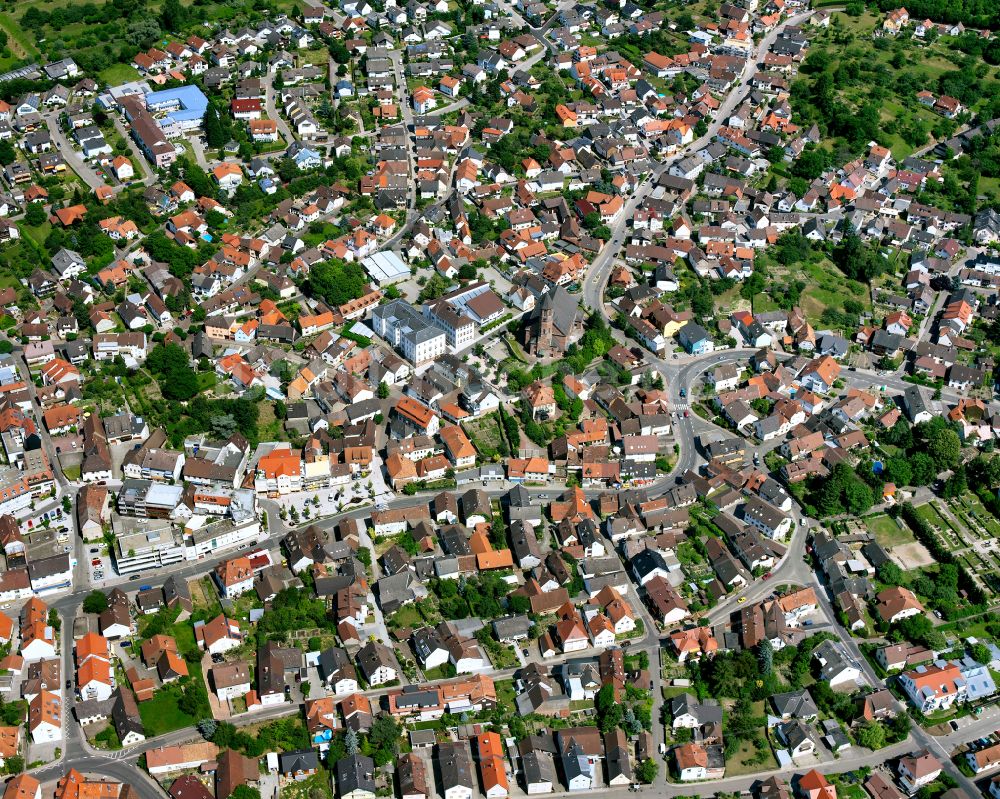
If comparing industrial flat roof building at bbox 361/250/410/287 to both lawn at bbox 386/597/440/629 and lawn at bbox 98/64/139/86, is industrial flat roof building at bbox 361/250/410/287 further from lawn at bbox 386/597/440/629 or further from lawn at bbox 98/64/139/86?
lawn at bbox 98/64/139/86

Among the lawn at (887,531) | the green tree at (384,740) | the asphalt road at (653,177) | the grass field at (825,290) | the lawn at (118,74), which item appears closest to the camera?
the green tree at (384,740)

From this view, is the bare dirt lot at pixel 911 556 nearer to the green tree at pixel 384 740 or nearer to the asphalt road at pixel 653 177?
the asphalt road at pixel 653 177

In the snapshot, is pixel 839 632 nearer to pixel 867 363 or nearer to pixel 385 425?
pixel 867 363

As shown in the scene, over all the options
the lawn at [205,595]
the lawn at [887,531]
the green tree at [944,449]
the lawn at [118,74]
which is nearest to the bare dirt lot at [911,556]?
the lawn at [887,531]

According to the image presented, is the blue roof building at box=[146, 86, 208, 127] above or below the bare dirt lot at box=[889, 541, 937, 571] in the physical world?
above

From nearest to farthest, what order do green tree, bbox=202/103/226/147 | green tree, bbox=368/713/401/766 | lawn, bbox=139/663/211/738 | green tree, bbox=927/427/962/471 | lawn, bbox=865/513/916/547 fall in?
green tree, bbox=368/713/401/766 < lawn, bbox=139/663/211/738 < lawn, bbox=865/513/916/547 < green tree, bbox=927/427/962/471 < green tree, bbox=202/103/226/147

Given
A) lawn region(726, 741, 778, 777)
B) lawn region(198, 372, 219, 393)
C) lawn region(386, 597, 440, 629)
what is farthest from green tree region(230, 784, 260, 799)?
lawn region(198, 372, 219, 393)
